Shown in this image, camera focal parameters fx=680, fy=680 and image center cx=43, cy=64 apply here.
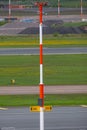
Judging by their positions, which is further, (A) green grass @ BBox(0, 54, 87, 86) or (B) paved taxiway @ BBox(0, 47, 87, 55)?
(B) paved taxiway @ BBox(0, 47, 87, 55)

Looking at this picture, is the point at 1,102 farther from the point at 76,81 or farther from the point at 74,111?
the point at 76,81

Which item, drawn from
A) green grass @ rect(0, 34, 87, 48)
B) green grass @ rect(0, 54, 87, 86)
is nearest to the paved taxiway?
green grass @ rect(0, 54, 87, 86)

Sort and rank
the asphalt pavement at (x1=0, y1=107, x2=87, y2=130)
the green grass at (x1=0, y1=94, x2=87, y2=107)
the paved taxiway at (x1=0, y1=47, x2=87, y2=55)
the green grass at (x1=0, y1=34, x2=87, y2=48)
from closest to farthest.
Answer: the asphalt pavement at (x1=0, y1=107, x2=87, y2=130)
the green grass at (x1=0, y1=94, x2=87, y2=107)
the paved taxiway at (x1=0, y1=47, x2=87, y2=55)
the green grass at (x1=0, y1=34, x2=87, y2=48)

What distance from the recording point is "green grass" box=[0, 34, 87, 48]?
7638 cm

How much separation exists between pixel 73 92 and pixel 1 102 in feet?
16.3

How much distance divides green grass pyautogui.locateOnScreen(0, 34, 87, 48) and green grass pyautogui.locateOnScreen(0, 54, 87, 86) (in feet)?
49.2

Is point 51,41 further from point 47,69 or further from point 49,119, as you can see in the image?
point 49,119

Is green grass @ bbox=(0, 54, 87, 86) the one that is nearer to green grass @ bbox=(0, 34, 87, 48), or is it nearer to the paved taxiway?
the paved taxiway

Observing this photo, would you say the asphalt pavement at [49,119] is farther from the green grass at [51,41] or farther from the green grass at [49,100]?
the green grass at [51,41]

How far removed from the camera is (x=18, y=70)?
48406 mm

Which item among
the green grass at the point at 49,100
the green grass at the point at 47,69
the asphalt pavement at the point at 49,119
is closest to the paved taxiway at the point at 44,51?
the green grass at the point at 47,69

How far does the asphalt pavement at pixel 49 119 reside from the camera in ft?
76.0

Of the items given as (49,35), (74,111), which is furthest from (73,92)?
(49,35)

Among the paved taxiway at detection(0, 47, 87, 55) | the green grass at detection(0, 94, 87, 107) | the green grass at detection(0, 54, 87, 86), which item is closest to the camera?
the green grass at detection(0, 94, 87, 107)
